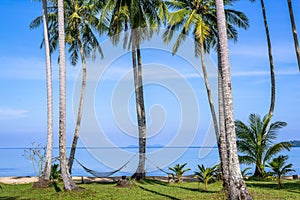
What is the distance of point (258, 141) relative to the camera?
55.0 feet

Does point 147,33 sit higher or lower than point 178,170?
higher

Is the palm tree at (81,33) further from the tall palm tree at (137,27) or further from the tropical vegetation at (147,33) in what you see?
the tall palm tree at (137,27)

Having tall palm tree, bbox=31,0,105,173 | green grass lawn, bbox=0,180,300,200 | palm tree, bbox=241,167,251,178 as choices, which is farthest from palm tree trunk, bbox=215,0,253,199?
tall palm tree, bbox=31,0,105,173

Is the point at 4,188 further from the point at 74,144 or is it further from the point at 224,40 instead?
the point at 224,40

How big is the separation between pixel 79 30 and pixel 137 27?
14.7 feet

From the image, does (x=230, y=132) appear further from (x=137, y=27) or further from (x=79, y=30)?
(x=79, y=30)

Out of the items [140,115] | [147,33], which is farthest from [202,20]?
[140,115]

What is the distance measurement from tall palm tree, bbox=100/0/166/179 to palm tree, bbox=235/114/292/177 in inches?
A: 190

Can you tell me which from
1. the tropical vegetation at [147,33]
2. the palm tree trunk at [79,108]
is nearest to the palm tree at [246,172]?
the tropical vegetation at [147,33]

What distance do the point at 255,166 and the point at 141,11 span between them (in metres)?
9.01

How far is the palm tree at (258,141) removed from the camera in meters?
16.5

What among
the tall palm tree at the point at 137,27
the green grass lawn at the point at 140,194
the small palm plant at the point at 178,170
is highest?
the tall palm tree at the point at 137,27

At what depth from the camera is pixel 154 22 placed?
1689cm

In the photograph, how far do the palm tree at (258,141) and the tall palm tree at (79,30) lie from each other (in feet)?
27.3
